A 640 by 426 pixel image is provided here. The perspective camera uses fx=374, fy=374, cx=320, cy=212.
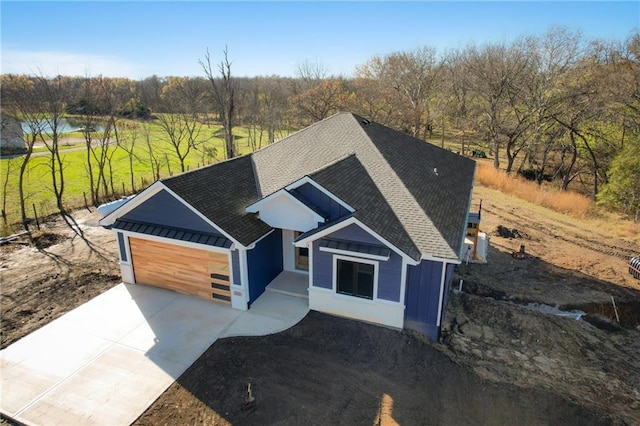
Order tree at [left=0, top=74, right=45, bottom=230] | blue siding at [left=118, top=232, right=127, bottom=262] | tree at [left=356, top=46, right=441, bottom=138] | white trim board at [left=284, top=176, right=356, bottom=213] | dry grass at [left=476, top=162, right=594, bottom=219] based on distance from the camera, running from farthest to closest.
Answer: tree at [left=356, top=46, right=441, bottom=138] < dry grass at [left=476, top=162, right=594, bottom=219] < tree at [left=0, top=74, right=45, bottom=230] < blue siding at [left=118, top=232, right=127, bottom=262] < white trim board at [left=284, top=176, right=356, bottom=213]

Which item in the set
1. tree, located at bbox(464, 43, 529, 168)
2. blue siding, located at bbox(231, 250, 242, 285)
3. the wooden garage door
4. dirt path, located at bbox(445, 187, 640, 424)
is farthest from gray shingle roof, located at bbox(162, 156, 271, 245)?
tree, located at bbox(464, 43, 529, 168)

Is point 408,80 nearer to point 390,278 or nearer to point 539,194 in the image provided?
point 539,194

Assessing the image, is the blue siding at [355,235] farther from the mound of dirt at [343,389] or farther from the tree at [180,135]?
the tree at [180,135]

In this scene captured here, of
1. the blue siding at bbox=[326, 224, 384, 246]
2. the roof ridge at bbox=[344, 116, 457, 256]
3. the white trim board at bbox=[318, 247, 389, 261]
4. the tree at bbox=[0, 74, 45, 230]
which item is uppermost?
the tree at bbox=[0, 74, 45, 230]

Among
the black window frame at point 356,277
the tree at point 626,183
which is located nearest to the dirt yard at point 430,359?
the black window frame at point 356,277

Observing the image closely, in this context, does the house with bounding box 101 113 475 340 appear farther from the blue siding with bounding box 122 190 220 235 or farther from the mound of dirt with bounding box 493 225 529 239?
the mound of dirt with bounding box 493 225 529 239

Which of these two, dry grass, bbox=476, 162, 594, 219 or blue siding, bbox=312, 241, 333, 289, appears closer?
blue siding, bbox=312, 241, 333, 289

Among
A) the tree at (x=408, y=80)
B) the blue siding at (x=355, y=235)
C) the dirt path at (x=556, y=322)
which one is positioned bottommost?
the dirt path at (x=556, y=322)
